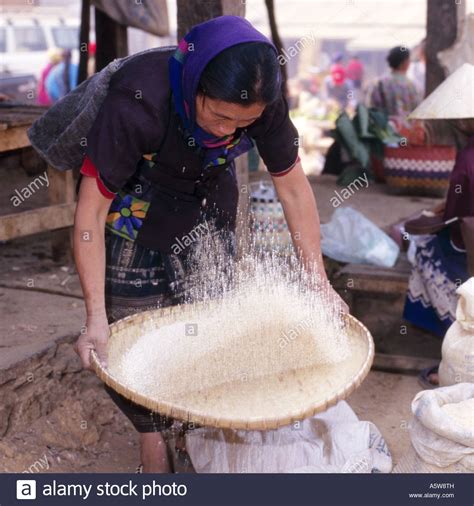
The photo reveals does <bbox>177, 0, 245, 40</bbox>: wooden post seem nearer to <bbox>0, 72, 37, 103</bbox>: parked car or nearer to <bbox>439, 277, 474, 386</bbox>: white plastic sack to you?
<bbox>439, 277, 474, 386</bbox>: white plastic sack

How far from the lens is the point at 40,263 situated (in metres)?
4.43

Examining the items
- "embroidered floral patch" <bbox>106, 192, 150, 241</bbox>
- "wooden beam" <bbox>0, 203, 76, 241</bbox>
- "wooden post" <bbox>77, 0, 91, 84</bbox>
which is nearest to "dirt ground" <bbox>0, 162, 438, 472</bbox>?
"wooden beam" <bbox>0, 203, 76, 241</bbox>

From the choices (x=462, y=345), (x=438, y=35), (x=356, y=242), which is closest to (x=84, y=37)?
(x=438, y=35)

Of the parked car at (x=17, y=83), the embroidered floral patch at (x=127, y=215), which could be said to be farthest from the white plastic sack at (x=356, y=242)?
the parked car at (x=17, y=83)

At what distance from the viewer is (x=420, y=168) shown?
19.5 ft

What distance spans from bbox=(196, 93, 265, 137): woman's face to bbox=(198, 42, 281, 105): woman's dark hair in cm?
3

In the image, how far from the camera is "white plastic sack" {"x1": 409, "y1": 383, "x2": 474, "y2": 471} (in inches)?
96.9

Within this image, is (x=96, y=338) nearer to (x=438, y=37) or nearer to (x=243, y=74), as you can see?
(x=243, y=74)

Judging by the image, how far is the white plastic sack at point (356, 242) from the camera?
14.6 feet

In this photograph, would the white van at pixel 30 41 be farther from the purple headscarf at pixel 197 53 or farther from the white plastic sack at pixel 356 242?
the purple headscarf at pixel 197 53

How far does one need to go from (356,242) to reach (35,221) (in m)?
1.64

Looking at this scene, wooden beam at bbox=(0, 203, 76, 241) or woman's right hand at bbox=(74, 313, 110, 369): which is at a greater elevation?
woman's right hand at bbox=(74, 313, 110, 369)

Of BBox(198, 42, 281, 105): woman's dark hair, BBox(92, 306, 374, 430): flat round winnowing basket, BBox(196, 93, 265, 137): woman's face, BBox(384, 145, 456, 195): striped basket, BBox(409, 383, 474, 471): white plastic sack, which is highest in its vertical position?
BBox(198, 42, 281, 105): woman's dark hair

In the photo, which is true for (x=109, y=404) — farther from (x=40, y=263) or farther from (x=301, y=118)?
(x=301, y=118)
